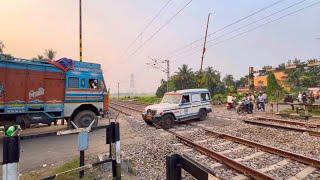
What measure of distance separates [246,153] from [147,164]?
3469 millimetres

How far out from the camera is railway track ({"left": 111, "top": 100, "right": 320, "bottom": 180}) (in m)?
7.49

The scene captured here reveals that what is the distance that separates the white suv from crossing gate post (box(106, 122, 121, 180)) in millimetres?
10907

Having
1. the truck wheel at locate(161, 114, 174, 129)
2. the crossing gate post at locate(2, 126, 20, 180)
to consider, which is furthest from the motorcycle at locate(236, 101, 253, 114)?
the crossing gate post at locate(2, 126, 20, 180)

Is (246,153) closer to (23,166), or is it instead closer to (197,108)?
(23,166)

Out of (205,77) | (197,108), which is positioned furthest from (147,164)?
(205,77)

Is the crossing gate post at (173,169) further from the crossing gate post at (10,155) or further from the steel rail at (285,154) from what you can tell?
the steel rail at (285,154)

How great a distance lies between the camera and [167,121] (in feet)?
56.1

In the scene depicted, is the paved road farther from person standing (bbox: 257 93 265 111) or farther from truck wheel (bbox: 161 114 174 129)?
person standing (bbox: 257 93 265 111)

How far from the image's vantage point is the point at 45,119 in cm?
1461

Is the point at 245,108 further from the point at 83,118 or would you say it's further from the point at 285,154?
the point at 285,154

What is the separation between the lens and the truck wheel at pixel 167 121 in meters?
17.0

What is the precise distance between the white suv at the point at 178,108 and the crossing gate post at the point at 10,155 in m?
13.2

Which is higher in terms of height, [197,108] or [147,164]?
[197,108]

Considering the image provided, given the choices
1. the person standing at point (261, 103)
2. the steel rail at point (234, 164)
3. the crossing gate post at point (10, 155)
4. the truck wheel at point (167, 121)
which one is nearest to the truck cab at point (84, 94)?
the truck wheel at point (167, 121)
